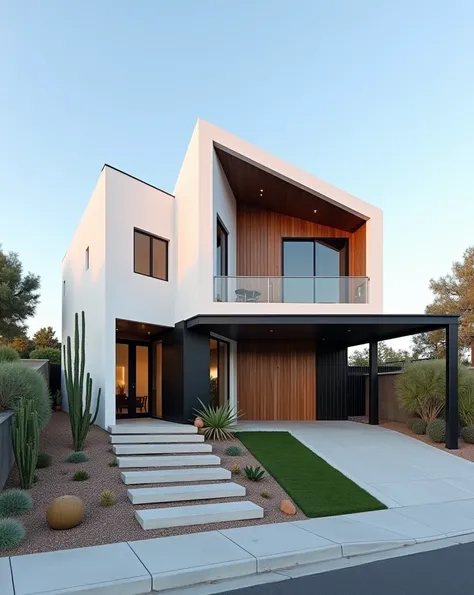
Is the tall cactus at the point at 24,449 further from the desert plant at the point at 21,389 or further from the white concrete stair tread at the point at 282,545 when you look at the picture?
the white concrete stair tread at the point at 282,545

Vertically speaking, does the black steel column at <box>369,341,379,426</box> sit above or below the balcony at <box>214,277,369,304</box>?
below

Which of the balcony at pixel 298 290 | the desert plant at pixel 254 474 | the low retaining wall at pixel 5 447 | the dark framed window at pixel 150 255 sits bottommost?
the desert plant at pixel 254 474

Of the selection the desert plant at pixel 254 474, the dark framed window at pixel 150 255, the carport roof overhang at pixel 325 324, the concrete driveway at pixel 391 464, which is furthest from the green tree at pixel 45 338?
the desert plant at pixel 254 474

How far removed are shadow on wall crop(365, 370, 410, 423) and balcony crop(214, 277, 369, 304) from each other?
15.3 feet

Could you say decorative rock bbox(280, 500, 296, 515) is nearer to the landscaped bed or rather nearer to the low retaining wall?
the landscaped bed

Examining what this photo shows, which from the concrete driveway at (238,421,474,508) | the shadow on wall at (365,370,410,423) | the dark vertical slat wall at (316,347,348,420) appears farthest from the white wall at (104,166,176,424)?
the shadow on wall at (365,370,410,423)

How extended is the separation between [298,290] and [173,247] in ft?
13.6

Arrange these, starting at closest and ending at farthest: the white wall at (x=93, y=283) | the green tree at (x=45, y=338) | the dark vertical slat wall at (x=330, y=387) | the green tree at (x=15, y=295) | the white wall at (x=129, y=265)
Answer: the white wall at (x=129, y=265) < the white wall at (x=93, y=283) < the dark vertical slat wall at (x=330, y=387) < the green tree at (x=15, y=295) < the green tree at (x=45, y=338)

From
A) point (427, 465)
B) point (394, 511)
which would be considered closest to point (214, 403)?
point (427, 465)

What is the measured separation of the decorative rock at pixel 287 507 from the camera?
7.30m

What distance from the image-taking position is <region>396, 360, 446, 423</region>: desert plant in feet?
47.0

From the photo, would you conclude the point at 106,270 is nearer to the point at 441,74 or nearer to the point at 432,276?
the point at 441,74

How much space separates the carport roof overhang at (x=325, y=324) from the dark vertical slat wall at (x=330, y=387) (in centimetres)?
356

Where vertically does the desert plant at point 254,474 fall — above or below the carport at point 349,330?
below
